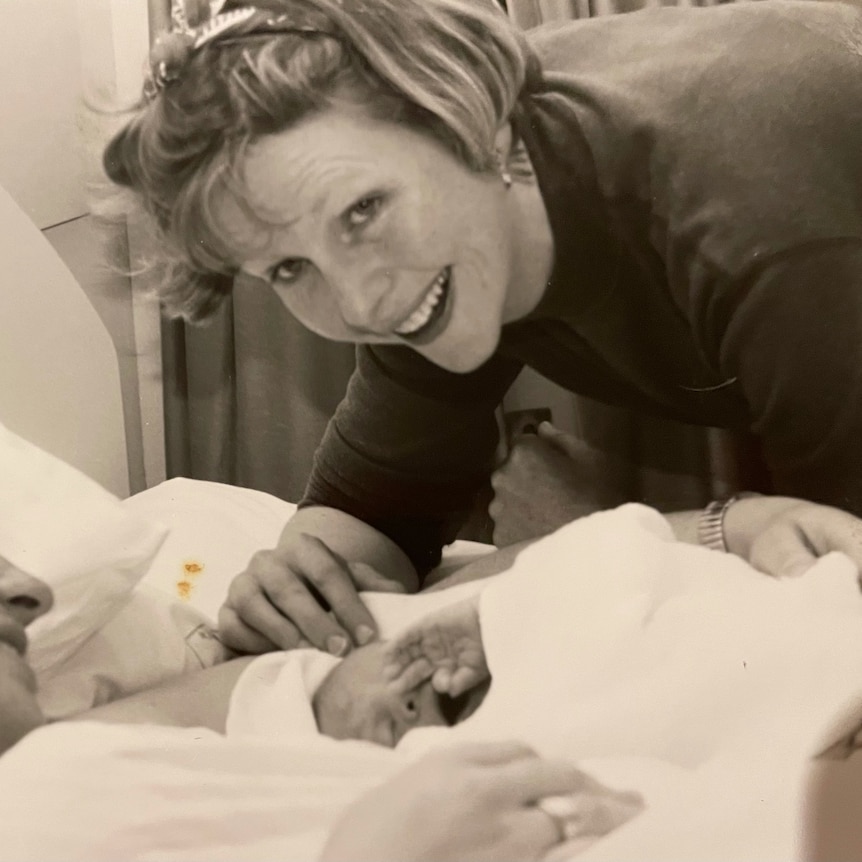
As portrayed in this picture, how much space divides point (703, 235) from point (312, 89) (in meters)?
0.37

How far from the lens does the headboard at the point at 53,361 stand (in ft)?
2.79

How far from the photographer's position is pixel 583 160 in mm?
834

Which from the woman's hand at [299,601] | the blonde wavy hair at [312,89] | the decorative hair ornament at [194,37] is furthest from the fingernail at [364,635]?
the decorative hair ornament at [194,37]

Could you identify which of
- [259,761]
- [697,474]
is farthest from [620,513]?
[259,761]

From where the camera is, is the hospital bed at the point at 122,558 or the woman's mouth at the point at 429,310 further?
the woman's mouth at the point at 429,310

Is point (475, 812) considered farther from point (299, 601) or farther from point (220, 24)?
point (220, 24)

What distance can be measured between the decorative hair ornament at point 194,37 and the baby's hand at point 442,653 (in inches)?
20.3

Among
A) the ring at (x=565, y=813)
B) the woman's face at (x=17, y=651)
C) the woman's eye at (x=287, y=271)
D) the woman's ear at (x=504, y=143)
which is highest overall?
the woman's ear at (x=504, y=143)

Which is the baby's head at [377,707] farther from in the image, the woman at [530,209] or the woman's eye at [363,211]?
the woman's eye at [363,211]

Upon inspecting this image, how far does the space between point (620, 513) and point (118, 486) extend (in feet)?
1.55

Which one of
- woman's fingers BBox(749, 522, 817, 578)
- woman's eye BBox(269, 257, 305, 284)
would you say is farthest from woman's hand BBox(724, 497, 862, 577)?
woman's eye BBox(269, 257, 305, 284)

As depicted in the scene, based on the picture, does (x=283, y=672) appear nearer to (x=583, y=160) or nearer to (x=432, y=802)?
(x=432, y=802)

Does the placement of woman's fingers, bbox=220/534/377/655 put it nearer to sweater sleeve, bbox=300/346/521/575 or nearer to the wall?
sweater sleeve, bbox=300/346/521/575

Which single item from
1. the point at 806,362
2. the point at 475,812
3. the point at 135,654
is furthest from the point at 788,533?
the point at 135,654
